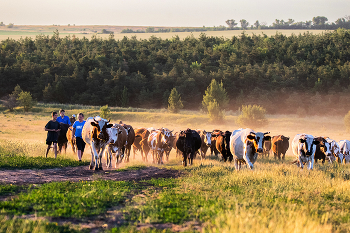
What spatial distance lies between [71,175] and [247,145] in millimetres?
7191

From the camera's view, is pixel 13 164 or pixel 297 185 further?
pixel 13 164

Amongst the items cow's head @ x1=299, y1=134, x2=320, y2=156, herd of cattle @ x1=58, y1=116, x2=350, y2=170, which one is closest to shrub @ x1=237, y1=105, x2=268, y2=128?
herd of cattle @ x1=58, y1=116, x2=350, y2=170

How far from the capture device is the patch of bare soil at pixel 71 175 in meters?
11.6

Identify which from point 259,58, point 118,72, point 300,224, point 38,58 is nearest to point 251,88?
point 259,58

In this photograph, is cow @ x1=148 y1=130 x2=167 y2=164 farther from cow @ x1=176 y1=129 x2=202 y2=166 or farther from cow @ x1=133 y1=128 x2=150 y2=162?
cow @ x1=176 y1=129 x2=202 y2=166

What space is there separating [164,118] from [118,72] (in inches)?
1276

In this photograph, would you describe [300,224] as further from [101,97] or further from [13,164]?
[101,97]

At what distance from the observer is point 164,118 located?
60156mm

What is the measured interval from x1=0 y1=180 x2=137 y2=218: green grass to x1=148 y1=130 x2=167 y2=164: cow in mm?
9539

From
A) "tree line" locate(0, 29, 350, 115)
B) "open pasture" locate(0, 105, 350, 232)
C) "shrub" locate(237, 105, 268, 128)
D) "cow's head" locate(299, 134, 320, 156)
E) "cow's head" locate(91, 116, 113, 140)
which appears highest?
"tree line" locate(0, 29, 350, 115)

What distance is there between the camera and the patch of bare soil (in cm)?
1164

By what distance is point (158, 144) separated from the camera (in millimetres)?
20156

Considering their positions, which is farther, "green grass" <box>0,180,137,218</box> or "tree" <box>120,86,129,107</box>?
"tree" <box>120,86,129,107</box>

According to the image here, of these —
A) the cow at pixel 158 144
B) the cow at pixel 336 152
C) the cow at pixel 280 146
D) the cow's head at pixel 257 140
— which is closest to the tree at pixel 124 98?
the cow at pixel 280 146
